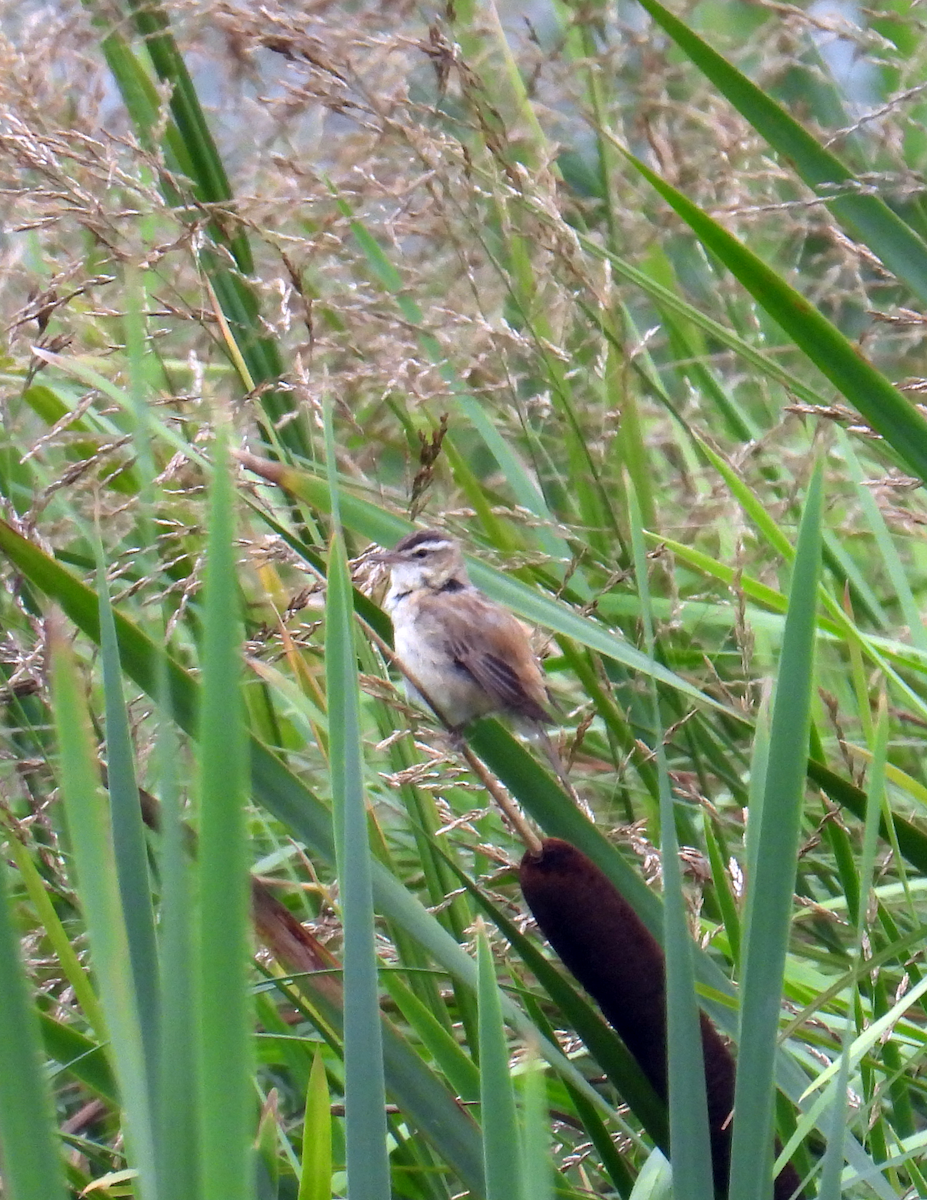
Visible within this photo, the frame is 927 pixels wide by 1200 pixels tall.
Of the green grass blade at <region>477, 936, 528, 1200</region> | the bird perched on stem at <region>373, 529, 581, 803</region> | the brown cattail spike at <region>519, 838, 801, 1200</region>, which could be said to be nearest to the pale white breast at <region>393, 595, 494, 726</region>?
the bird perched on stem at <region>373, 529, 581, 803</region>

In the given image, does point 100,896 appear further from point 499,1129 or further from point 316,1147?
point 316,1147

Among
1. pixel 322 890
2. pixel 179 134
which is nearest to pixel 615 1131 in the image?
pixel 322 890

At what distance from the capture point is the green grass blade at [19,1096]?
745 millimetres

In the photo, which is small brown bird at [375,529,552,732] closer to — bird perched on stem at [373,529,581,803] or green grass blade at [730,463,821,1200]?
bird perched on stem at [373,529,581,803]

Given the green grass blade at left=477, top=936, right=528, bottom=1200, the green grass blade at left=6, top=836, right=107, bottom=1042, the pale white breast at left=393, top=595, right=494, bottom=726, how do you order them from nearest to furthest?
1. the green grass blade at left=477, top=936, right=528, bottom=1200
2. the green grass blade at left=6, top=836, right=107, bottom=1042
3. the pale white breast at left=393, top=595, right=494, bottom=726

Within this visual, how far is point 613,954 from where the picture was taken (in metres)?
1.26

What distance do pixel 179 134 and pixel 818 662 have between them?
1.44 metres

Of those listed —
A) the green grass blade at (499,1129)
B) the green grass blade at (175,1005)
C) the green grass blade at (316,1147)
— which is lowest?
the green grass blade at (316,1147)

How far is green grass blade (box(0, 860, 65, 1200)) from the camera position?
75 cm

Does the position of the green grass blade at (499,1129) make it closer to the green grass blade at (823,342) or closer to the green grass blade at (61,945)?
the green grass blade at (61,945)

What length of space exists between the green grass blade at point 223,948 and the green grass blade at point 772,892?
41 centimetres

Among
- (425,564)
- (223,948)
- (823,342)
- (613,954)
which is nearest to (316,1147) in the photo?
(613,954)

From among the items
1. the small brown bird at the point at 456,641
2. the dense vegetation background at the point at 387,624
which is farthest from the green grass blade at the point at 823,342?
the small brown bird at the point at 456,641

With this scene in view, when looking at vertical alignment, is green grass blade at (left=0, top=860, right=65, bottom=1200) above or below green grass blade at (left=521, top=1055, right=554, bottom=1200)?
above
